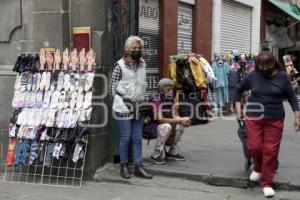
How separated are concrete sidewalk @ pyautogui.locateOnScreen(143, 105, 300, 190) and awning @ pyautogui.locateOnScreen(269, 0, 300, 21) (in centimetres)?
1011

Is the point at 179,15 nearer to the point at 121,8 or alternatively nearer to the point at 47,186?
the point at 121,8

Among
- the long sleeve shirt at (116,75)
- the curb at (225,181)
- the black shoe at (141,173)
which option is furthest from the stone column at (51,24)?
the curb at (225,181)

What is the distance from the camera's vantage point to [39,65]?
7.45 metres

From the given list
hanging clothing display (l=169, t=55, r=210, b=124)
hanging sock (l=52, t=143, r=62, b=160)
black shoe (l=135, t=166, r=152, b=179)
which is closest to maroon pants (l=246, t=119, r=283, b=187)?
black shoe (l=135, t=166, r=152, b=179)

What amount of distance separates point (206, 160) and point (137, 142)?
51.4 inches

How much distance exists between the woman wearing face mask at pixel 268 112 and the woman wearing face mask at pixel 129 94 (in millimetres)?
1471

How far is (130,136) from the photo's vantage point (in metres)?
7.27

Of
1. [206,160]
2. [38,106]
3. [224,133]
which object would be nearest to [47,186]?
[38,106]

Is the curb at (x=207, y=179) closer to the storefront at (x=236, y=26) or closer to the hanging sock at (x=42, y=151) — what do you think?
the hanging sock at (x=42, y=151)

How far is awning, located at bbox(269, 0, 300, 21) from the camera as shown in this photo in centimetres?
2023

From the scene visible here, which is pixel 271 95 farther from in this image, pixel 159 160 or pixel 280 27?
pixel 280 27

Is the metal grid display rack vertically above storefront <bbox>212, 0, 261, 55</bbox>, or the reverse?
storefront <bbox>212, 0, 261, 55</bbox>

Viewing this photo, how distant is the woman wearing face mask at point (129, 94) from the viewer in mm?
7078

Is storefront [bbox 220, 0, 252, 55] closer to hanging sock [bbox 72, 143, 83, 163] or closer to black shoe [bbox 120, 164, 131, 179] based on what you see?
black shoe [bbox 120, 164, 131, 179]
